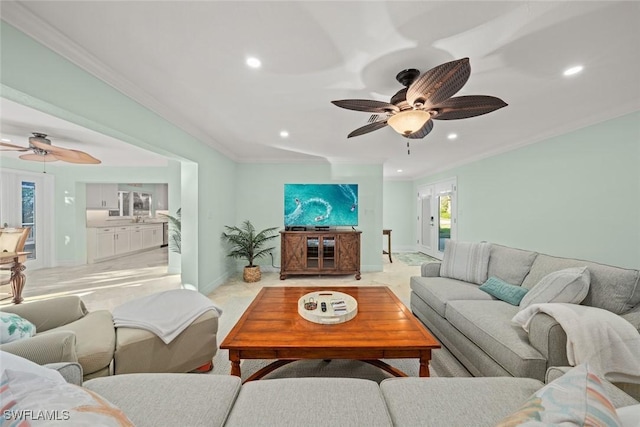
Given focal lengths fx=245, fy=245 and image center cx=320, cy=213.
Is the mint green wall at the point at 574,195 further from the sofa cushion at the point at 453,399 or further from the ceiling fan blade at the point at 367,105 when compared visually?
the sofa cushion at the point at 453,399

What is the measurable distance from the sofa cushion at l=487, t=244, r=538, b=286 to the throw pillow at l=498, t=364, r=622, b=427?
1847 millimetres

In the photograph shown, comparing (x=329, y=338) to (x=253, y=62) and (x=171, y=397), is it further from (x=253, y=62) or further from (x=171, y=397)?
(x=253, y=62)

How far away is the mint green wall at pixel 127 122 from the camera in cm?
141

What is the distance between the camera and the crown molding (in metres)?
1.32

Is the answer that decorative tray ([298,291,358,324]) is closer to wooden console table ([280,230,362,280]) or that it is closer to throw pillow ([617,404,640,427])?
throw pillow ([617,404,640,427])

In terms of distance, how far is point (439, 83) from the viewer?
4.62ft

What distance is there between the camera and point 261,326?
1.66 m

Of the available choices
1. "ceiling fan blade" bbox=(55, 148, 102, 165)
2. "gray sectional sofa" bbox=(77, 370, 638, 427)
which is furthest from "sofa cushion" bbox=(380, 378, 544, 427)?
"ceiling fan blade" bbox=(55, 148, 102, 165)

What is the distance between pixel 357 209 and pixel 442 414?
4046mm

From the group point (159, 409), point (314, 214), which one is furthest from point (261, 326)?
point (314, 214)

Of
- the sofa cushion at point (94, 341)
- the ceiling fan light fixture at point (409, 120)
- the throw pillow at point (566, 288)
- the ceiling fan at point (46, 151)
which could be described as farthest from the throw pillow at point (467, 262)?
the ceiling fan at point (46, 151)

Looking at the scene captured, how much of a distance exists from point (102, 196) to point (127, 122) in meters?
6.10

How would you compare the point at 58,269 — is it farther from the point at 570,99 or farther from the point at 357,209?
the point at 570,99

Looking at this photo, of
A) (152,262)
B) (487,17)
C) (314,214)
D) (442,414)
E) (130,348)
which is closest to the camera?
Answer: (442,414)
